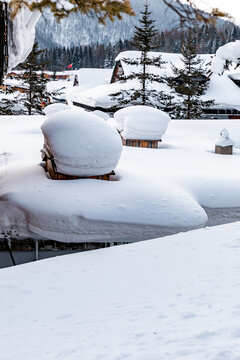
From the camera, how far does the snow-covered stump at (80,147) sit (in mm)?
8203

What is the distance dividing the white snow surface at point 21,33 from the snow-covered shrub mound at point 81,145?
169cm

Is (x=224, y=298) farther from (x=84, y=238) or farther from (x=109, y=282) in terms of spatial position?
(x=84, y=238)

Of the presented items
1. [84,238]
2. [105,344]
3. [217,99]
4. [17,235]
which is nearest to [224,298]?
[105,344]

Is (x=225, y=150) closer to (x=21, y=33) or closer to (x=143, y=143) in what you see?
(x=143, y=143)

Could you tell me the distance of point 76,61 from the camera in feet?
307

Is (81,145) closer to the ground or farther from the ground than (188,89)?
closer to the ground

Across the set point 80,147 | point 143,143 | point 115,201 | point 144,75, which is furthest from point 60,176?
point 144,75

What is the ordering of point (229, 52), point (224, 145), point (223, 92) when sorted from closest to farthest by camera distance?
point (224, 145)
point (229, 52)
point (223, 92)

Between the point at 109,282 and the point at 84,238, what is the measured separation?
3279 millimetres

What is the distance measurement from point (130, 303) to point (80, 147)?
16.9 ft

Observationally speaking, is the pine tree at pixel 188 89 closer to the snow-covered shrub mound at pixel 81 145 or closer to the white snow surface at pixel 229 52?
the white snow surface at pixel 229 52

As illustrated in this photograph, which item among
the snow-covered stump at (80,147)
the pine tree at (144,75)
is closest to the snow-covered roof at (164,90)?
the pine tree at (144,75)

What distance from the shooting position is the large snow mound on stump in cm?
1553

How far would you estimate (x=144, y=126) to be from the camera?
15.6m
